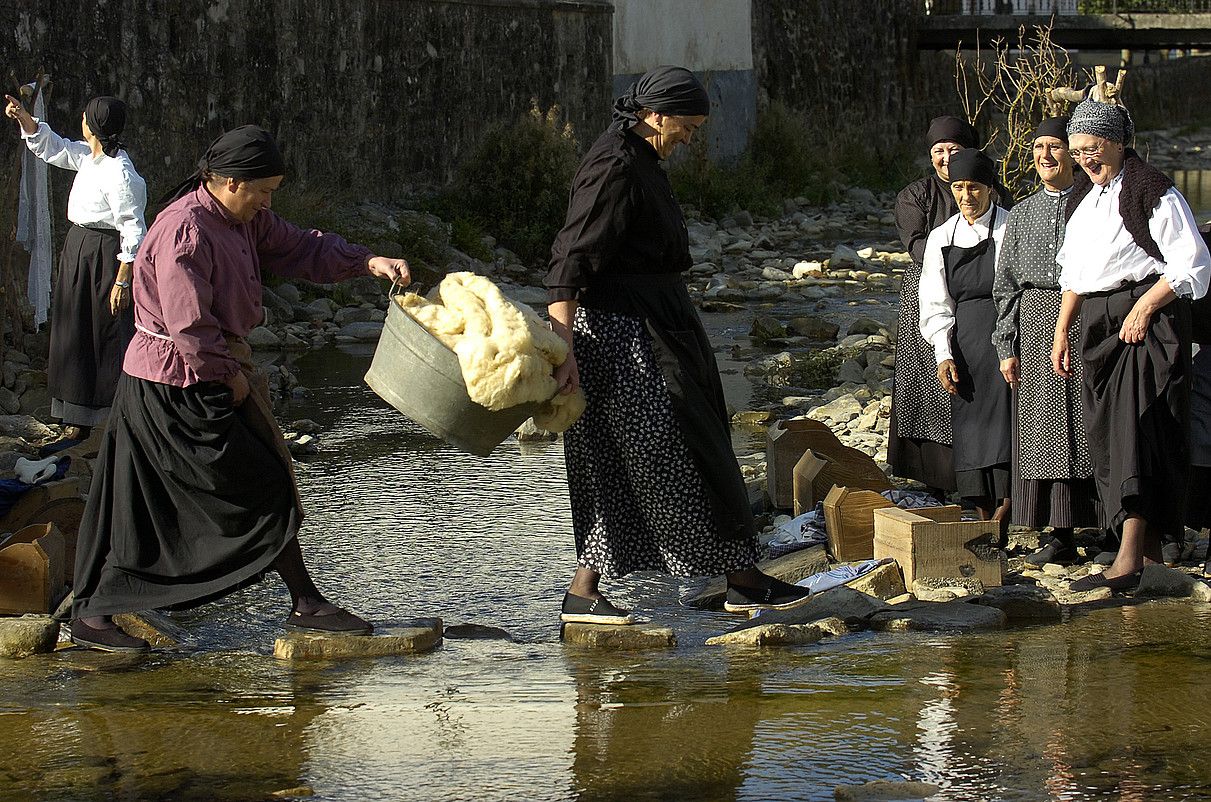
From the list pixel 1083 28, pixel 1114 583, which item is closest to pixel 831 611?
pixel 1114 583

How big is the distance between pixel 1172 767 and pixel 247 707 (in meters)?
2.40

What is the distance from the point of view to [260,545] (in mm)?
5035

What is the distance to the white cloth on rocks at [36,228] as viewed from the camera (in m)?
10.5

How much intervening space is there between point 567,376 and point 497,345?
0.30 metres

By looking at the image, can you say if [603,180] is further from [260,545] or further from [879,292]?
[879,292]

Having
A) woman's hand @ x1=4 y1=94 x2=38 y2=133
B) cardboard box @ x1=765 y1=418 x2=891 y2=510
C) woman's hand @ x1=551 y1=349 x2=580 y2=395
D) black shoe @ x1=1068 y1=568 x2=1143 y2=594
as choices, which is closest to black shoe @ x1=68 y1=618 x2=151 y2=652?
woman's hand @ x1=551 y1=349 x2=580 y2=395

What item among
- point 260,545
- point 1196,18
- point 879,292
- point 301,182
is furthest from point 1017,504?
point 1196,18

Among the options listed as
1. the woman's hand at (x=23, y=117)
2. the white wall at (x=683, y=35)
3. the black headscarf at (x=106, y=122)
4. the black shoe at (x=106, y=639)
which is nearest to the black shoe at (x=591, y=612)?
the black shoe at (x=106, y=639)

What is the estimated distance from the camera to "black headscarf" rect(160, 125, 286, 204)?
4941 millimetres

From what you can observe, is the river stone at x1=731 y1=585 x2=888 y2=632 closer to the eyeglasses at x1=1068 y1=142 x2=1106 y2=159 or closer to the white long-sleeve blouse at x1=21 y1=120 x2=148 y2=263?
the eyeglasses at x1=1068 y1=142 x2=1106 y2=159

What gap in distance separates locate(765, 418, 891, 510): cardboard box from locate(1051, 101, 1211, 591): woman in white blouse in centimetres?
124

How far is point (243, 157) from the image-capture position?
4.94m

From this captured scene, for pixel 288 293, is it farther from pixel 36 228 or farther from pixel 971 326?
pixel 971 326

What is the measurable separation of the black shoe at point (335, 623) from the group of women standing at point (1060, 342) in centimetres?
254
